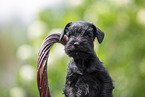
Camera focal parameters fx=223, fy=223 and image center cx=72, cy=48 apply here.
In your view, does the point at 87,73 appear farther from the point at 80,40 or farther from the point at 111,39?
the point at 111,39

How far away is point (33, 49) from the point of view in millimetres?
1844

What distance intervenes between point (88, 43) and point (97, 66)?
0.34ft

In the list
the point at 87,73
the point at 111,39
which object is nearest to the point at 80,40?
the point at 87,73

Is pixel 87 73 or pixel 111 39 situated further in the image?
pixel 111 39

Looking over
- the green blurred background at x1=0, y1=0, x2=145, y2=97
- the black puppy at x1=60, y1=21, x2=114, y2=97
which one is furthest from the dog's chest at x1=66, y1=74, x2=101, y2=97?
the green blurred background at x1=0, y1=0, x2=145, y2=97

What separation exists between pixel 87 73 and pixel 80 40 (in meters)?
0.13

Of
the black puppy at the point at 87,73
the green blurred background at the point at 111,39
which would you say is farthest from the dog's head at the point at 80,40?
the green blurred background at the point at 111,39

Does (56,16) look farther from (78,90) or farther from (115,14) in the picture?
(78,90)

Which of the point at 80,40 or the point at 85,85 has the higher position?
the point at 80,40

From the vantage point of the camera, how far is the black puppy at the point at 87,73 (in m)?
0.74

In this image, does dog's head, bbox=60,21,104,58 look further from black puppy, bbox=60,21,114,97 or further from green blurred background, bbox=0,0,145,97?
green blurred background, bbox=0,0,145,97

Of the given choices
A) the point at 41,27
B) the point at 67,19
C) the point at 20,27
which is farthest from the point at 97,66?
the point at 20,27

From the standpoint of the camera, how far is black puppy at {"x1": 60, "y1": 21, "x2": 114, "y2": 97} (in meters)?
0.74

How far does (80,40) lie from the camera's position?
2.31ft
